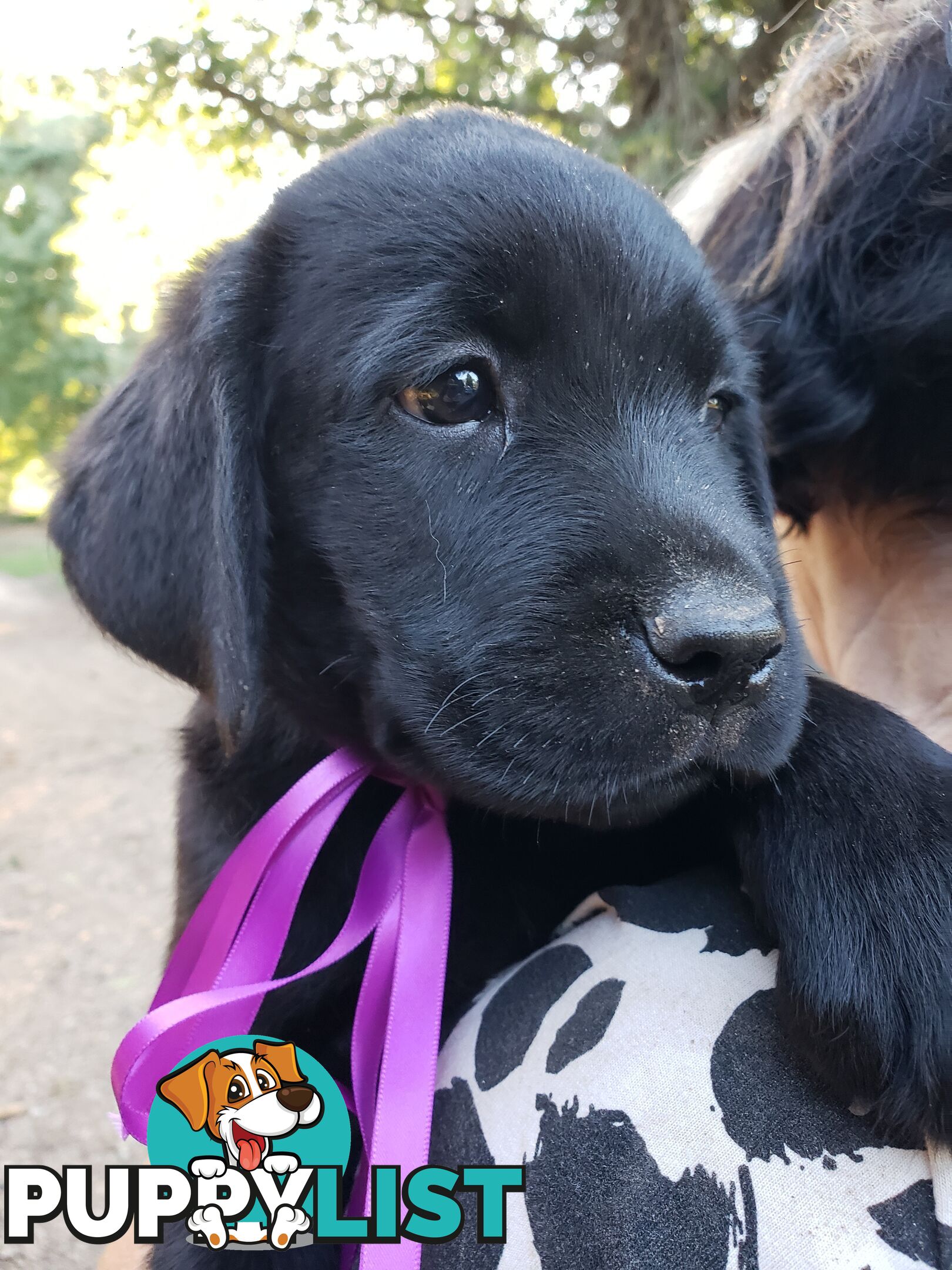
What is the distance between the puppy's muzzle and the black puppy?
10cm

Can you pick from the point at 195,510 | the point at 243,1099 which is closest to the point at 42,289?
the point at 195,510

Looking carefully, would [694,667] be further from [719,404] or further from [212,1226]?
[212,1226]

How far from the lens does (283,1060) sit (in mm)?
1177

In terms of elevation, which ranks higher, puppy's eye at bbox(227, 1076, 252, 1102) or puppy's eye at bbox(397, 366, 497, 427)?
puppy's eye at bbox(397, 366, 497, 427)

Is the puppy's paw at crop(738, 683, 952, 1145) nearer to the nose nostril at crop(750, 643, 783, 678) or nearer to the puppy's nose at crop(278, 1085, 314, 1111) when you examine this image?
the nose nostril at crop(750, 643, 783, 678)

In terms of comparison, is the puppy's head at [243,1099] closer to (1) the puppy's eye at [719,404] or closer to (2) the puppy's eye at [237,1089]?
(2) the puppy's eye at [237,1089]

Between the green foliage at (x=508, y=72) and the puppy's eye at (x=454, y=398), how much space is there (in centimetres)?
407

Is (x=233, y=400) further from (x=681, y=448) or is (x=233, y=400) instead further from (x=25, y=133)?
(x=25, y=133)

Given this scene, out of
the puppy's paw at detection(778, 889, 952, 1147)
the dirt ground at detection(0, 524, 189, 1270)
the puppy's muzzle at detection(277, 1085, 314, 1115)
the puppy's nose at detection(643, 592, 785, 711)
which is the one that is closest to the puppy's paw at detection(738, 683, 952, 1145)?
the puppy's paw at detection(778, 889, 952, 1147)

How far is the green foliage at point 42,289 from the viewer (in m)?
9.52

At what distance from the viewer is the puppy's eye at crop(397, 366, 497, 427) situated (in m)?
1.16

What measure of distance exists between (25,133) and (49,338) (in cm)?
228

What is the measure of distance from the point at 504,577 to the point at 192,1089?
27.8 inches

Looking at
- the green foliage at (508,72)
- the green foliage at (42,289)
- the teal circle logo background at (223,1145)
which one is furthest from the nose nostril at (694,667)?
the green foliage at (42,289)
